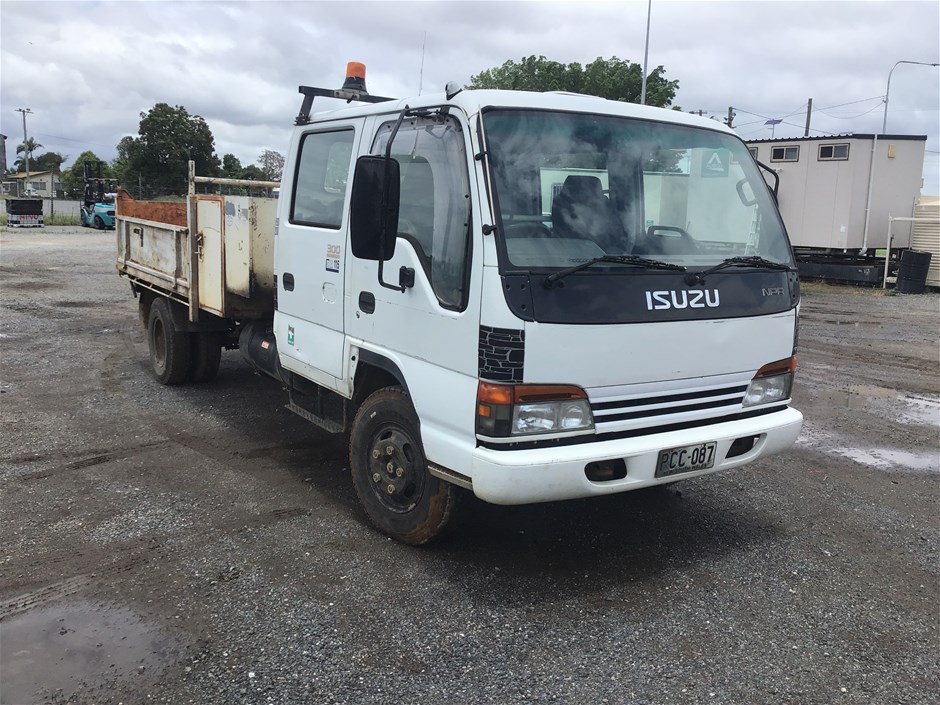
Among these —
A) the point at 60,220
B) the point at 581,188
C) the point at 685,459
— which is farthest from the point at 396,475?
the point at 60,220

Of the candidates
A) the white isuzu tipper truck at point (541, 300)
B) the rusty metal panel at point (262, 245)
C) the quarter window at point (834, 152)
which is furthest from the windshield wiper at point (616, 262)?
the quarter window at point (834, 152)

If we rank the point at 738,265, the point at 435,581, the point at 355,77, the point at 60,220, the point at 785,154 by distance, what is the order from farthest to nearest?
the point at 60,220 < the point at 785,154 < the point at 355,77 < the point at 738,265 < the point at 435,581

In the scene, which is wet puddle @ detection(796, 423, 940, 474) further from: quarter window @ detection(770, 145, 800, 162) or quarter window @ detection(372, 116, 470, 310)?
quarter window @ detection(770, 145, 800, 162)

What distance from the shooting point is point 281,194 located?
5203 millimetres

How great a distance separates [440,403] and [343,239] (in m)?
1.32

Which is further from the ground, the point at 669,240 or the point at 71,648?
the point at 669,240

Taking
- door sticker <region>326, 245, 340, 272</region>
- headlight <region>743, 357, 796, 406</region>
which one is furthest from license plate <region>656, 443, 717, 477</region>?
door sticker <region>326, 245, 340, 272</region>

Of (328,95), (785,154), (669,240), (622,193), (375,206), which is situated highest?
(785,154)

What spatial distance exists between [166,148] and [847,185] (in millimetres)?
44931

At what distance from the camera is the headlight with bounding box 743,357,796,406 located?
4.04 meters

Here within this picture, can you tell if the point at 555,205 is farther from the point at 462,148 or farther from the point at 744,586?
the point at 744,586

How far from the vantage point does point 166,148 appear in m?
51.7

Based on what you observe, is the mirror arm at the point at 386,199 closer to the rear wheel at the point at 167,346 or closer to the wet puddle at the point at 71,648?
the wet puddle at the point at 71,648

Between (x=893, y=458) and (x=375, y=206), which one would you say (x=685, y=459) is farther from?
(x=893, y=458)
